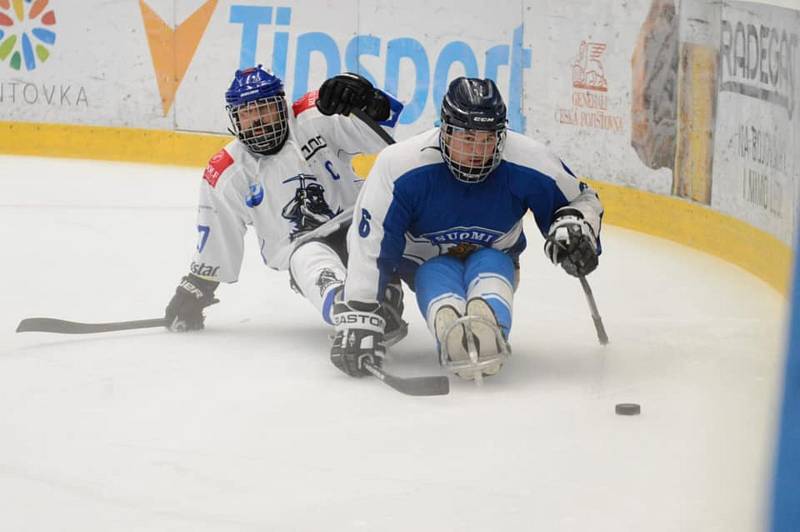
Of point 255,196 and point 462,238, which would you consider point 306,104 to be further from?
point 462,238

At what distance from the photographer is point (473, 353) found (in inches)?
139

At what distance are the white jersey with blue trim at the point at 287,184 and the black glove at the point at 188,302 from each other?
0.30 feet

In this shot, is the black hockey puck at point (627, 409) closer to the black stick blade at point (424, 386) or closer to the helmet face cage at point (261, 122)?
the black stick blade at point (424, 386)

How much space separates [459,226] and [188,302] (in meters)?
1.08

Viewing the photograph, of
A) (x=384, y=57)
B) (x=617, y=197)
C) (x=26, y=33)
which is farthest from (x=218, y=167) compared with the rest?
(x=26, y=33)

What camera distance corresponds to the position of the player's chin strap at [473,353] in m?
3.51

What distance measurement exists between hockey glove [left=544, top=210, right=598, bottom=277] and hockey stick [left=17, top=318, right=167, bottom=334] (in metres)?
1.42

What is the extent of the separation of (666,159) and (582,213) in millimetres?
2386

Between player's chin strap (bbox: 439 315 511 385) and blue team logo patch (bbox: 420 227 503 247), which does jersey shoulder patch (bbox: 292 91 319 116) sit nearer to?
blue team logo patch (bbox: 420 227 503 247)

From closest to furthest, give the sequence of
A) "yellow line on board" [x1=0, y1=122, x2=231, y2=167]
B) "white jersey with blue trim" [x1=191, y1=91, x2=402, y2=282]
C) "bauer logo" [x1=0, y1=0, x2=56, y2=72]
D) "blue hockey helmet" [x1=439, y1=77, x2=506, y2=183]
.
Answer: "blue hockey helmet" [x1=439, y1=77, x2=506, y2=183], "white jersey with blue trim" [x1=191, y1=91, x2=402, y2=282], "yellow line on board" [x1=0, y1=122, x2=231, y2=167], "bauer logo" [x1=0, y1=0, x2=56, y2=72]

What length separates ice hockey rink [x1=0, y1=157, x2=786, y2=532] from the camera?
2705 mm

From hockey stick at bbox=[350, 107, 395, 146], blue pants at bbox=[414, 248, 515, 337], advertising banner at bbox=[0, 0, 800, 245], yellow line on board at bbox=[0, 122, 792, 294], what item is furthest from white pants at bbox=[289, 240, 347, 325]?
advertising banner at bbox=[0, 0, 800, 245]

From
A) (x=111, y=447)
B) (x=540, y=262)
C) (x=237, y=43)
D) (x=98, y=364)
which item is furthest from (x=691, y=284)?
(x=237, y=43)

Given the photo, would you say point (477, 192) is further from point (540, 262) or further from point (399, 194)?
point (540, 262)
